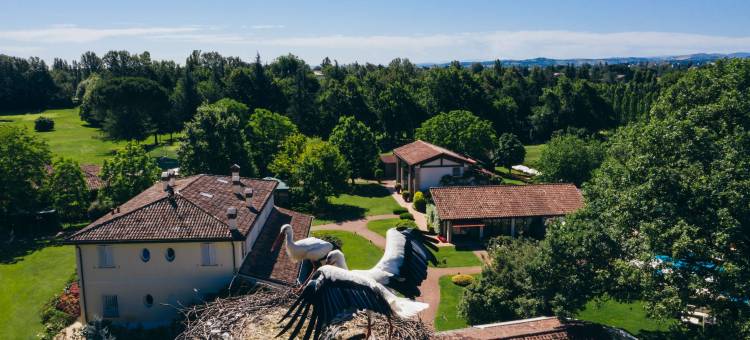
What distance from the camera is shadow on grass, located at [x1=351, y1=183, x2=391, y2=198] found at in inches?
2539

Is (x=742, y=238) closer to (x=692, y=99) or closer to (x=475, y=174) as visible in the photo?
(x=692, y=99)

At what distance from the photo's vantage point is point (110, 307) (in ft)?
97.7

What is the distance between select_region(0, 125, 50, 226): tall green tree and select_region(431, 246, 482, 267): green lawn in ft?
116

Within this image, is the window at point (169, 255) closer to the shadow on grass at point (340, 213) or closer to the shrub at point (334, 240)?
the shrub at point (334, 240)

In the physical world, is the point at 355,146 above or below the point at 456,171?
above

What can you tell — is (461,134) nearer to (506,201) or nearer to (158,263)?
(506,201)

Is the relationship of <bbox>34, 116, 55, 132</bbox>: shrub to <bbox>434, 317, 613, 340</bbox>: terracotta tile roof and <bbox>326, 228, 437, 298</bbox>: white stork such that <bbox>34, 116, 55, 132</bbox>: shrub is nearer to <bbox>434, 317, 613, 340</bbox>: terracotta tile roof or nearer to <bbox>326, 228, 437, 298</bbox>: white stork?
<bbox>434, 317, 613, 340</bbox>: terracotta tile roof

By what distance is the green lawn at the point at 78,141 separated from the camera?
80.0 metres

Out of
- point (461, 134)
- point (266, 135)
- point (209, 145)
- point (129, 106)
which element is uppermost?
point (129, 106)

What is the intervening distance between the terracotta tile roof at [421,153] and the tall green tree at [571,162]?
8.53m

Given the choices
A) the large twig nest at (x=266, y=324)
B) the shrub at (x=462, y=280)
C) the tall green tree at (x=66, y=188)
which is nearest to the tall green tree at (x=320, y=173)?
the tall green tree at (x=66, y=188)

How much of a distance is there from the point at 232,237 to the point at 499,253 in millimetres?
14306

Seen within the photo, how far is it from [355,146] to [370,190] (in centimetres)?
602

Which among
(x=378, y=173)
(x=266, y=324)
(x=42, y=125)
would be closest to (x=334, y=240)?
(x=266, y=324)
